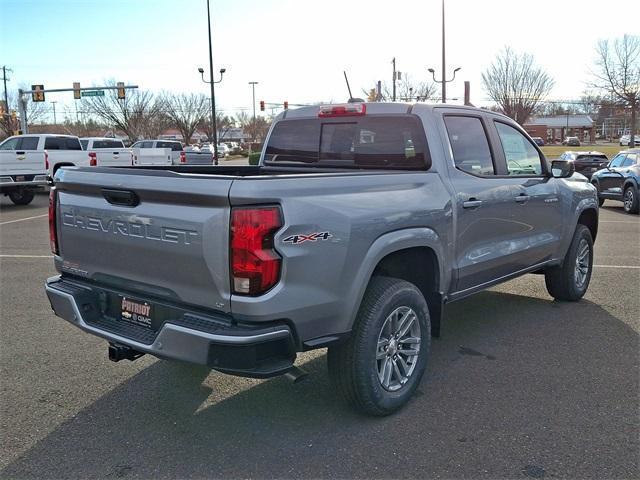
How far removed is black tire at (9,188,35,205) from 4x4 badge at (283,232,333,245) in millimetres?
16657

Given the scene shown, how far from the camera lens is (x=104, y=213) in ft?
11.0

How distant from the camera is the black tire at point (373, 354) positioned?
3348mm

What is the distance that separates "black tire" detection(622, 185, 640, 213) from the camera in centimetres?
1440

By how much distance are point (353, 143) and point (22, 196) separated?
15.7 m

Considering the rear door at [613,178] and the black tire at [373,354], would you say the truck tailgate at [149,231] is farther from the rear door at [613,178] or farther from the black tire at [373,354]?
the rear door at [613,178]

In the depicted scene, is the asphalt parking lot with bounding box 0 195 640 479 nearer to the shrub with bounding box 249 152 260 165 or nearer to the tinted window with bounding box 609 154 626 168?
the shrub with bounding box 249 152 260 165

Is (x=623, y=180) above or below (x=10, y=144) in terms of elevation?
below

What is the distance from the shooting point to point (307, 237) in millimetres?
2934

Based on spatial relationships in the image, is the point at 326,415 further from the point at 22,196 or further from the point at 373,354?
the point at 22,196

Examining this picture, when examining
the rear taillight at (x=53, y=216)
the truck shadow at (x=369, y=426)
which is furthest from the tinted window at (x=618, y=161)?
the rear taillight at (x=53, y=216)

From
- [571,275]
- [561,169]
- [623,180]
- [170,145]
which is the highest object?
[170,145]

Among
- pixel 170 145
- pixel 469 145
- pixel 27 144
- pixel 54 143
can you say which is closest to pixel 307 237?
pixel 469 145

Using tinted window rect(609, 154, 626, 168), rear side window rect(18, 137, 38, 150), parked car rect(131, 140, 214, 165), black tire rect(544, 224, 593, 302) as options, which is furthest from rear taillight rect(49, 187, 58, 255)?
parked car rect(131, 140, 214, 165)

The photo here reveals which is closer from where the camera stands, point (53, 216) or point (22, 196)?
point (53, 216)
